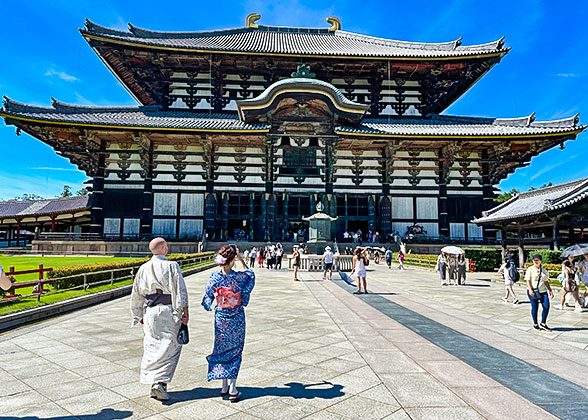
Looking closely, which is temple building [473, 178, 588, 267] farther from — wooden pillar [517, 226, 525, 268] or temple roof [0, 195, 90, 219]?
temple roof [0, 195, 90, 219]

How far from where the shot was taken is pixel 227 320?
385cm

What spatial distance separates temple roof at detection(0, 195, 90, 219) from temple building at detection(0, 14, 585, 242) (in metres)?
6.06

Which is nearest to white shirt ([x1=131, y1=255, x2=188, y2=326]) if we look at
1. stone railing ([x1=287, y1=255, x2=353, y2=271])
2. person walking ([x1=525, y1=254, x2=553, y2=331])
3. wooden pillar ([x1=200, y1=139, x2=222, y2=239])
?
person walking ([x1=525, y1=254, x2=553, y2=331])

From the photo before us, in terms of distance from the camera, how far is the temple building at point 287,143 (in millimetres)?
24766

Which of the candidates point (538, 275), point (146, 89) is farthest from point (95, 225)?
point (538, 275)

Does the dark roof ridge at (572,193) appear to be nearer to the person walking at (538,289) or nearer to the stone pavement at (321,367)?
the stone pavement at (321,367)

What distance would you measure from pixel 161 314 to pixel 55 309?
248 inches

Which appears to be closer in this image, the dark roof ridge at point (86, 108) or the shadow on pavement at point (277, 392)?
the shadow on pavement at point (277, 392)

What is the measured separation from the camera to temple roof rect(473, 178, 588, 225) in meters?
13.3

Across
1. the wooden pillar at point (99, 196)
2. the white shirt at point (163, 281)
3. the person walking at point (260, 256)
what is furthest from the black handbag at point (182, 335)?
the wooden pillar at point (99, 196)

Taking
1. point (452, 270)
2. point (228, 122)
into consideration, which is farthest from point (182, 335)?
point (228, 122)

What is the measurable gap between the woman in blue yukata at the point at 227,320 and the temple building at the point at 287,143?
21040 mm

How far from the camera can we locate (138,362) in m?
4.93

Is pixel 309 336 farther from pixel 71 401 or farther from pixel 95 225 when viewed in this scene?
pixel 95 225
